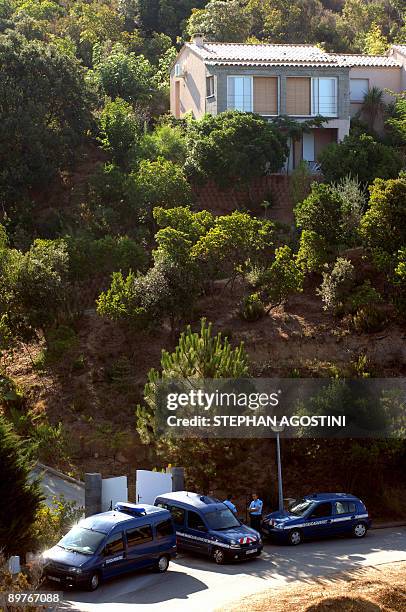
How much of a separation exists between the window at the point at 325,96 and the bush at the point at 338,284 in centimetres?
1530

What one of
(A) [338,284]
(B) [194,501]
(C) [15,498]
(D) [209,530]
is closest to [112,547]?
(C) [15,498]

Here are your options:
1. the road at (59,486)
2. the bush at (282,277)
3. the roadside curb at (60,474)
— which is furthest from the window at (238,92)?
the road at (59,486)

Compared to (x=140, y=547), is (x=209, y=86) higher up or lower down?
higher up

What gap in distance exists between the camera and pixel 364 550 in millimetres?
24844

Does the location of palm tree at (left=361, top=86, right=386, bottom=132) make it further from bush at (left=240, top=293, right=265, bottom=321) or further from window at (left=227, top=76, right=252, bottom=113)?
bush at (left=240, top=293, right=265, bottom=321)

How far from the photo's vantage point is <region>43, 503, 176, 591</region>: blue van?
20.6 meters

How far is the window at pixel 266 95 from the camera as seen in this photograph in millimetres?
49031

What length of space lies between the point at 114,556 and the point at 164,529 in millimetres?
1637

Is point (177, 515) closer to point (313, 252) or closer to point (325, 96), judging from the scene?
point (313, 252)

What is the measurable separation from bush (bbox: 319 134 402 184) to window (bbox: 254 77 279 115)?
519cm

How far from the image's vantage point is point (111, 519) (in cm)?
2198

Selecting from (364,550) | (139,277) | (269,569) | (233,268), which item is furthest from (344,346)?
(269,569)

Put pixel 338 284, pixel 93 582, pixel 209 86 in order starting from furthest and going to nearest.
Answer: pixel 209 86 < pixel 338 284 < pixel 93 582

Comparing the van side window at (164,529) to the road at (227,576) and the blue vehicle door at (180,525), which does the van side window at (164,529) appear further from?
the blue vehicle door at (180,525)
